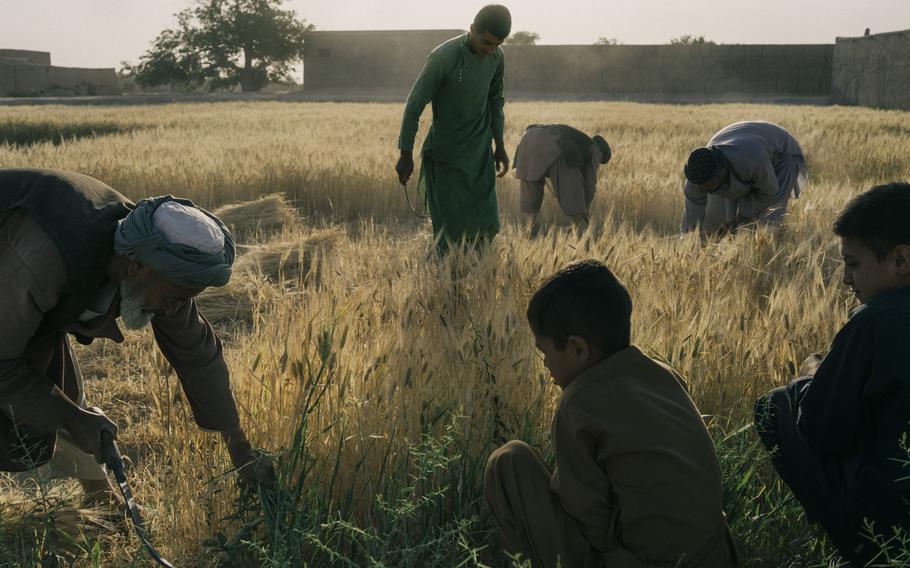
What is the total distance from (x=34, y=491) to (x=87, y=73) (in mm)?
44972

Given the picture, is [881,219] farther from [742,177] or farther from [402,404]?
→ [742,177]

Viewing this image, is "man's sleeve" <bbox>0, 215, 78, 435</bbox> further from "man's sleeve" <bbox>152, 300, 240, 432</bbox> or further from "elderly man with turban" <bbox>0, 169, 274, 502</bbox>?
"man's sleeve" <bbox>152, 300, 240, 432</bbox>

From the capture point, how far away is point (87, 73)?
41.8 meters

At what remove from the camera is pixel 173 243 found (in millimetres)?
1819

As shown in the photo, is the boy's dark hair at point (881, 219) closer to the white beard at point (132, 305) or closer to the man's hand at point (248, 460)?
the man's hand at point (248, 460)

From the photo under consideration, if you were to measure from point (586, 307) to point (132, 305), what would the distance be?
3.63 feet

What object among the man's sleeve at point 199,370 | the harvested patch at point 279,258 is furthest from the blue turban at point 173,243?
the harvested patch at point 279,258

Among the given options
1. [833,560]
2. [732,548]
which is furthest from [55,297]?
[833,560]

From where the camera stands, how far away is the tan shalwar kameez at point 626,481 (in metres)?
1.56

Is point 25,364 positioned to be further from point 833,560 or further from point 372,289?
point 833,560

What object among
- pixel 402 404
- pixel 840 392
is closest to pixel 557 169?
pixel 402 404

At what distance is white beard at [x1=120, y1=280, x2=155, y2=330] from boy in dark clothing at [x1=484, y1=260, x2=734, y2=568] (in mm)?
932

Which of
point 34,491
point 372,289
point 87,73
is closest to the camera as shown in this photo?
point 34,491

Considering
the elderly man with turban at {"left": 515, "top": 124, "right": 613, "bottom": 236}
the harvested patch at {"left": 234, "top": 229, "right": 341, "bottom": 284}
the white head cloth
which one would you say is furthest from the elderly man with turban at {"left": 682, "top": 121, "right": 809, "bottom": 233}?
the white head cloth
